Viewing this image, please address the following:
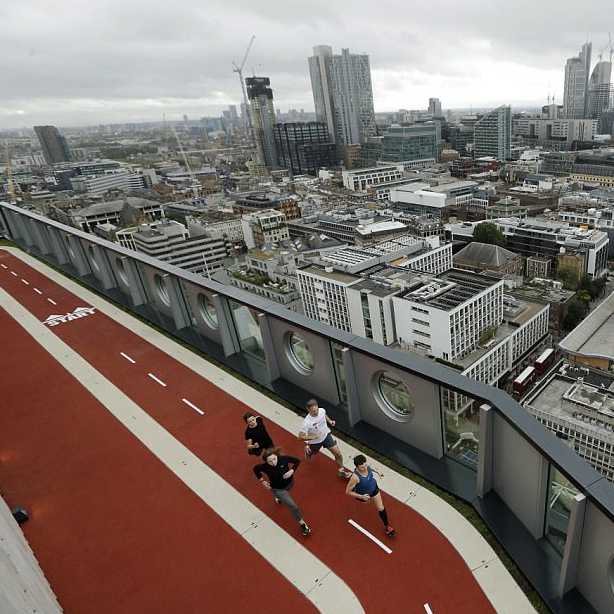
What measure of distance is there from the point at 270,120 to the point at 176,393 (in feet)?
474

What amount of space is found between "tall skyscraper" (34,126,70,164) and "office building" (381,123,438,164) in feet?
395

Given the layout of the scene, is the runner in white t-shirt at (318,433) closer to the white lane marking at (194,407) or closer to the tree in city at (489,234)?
the white lane marking at (194,407)

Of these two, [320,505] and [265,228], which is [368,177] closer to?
[265,228]

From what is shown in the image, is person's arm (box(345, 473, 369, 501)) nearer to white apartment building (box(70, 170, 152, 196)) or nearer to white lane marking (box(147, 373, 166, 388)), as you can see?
white lane marking (box(147, 373, 166, 388))

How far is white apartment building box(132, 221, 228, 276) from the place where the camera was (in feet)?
169

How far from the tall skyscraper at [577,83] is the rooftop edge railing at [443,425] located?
208 meters

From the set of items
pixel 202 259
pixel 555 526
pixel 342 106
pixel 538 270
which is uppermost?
pixel 342 106

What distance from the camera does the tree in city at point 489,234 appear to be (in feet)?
168

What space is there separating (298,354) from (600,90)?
210m

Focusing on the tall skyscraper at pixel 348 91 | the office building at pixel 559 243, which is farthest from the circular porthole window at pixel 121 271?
the tall skyscraper at pixel 348 91

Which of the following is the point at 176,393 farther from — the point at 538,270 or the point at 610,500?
the point at 538,270

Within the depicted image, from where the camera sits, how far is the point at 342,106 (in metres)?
142

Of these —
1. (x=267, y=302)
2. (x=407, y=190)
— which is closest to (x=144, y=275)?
(x=267, y=302)

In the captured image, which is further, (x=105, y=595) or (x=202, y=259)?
(x=202, y=259)
